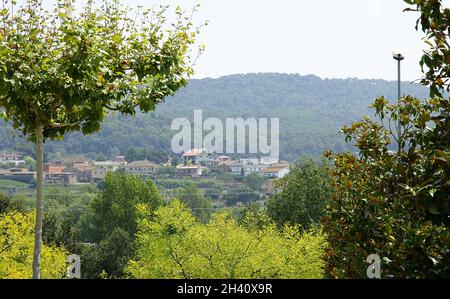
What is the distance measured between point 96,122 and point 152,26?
1.12 metres

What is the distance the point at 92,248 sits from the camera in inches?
1443

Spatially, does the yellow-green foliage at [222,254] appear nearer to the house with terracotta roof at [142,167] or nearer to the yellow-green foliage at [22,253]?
the yellow-green foliage at [22,253]

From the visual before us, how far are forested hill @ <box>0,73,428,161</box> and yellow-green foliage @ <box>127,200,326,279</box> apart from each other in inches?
2849

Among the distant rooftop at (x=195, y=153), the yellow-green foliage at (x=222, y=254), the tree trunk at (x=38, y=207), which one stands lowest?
the distant rooftop at (x=195, y=153)

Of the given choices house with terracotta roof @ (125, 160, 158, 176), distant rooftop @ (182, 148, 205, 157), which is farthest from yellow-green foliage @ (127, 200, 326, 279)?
distant rooftop @ (182, 148, 205, 157)

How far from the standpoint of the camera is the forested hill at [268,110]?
100438 millimetres

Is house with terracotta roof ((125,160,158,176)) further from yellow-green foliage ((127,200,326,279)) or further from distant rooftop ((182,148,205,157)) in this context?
yellow-green foliage ((127,200,326,279))

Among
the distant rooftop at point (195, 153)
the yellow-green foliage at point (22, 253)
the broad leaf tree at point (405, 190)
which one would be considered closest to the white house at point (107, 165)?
the distant rooftop at point (195, 153)

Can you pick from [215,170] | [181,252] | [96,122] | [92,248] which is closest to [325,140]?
[215,170]

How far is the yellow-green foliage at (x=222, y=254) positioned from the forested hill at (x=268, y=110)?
72364mm

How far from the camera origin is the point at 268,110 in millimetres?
119688

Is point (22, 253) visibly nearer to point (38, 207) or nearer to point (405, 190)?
point (38, 207)
